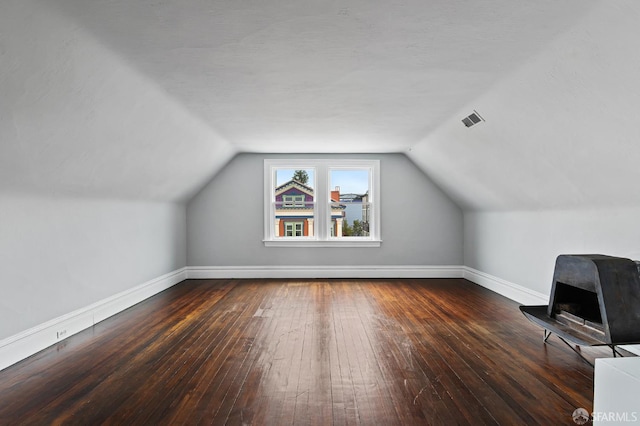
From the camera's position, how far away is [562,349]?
3367 millimetres

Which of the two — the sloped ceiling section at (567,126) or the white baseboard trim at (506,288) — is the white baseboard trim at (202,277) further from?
the sloped ceiling section at (567,126)

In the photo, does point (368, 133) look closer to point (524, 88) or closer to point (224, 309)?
point (524, 88)

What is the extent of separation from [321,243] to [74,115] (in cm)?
488

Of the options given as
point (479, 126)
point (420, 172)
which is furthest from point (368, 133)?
point (420, 172)

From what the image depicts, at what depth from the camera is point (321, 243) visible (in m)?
7.18

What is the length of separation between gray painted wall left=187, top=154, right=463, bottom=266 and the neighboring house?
0.36 metres

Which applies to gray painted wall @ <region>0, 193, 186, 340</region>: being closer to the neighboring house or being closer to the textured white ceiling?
the textured white ceiling

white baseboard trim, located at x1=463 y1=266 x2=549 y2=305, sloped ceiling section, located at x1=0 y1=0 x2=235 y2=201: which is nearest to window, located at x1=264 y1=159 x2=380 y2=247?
white baseboard trim, located at x1=463 y1=266 x2=549 y2=305

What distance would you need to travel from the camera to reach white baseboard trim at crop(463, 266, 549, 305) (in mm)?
4762

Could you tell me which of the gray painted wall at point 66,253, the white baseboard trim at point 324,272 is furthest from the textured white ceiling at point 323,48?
the white baseboard trim at point 324,272

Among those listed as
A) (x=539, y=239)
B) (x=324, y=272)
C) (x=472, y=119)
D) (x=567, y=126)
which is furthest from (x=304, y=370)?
(x=324, y=272)

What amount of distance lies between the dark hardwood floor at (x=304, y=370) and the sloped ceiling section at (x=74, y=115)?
1562mm

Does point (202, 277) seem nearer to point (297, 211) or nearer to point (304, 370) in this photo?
point (297, 211)

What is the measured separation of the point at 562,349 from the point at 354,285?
3.46 metres
